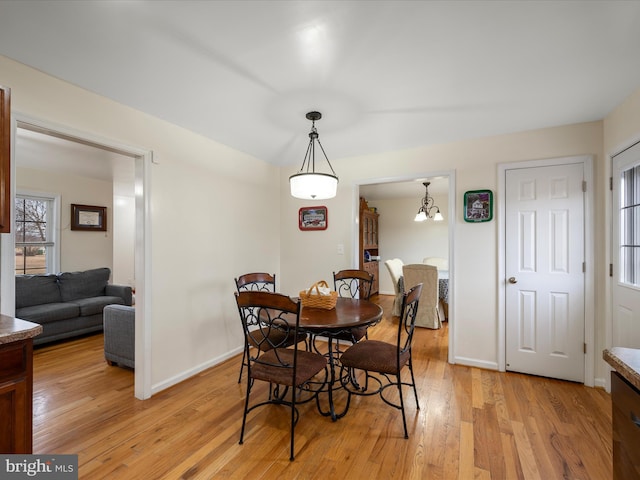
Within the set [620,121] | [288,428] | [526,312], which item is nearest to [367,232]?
[526,312]

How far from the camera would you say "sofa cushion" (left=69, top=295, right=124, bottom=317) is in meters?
3.96

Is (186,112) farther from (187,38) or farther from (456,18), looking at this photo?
(456,18)

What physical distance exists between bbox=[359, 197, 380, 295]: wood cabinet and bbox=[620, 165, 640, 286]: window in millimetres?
3957

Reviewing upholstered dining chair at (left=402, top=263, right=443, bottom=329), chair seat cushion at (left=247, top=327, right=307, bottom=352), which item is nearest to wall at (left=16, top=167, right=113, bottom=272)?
chair seat cushion at (left=247, top=327, right=307, bottom=352)

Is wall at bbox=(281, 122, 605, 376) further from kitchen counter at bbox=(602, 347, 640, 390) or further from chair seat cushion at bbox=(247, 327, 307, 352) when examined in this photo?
kitchen counter at bbox=(602, 347, 640, 390)

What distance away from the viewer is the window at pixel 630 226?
2170 mm

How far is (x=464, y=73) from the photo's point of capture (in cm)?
194

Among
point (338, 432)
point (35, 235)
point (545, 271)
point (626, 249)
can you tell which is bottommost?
point (338, 432)

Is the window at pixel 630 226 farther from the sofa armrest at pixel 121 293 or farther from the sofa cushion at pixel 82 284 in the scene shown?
the sofa cushion at pixel 82 284

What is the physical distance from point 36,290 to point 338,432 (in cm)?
427

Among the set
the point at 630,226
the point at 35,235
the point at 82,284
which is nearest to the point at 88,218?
the point at 35,235

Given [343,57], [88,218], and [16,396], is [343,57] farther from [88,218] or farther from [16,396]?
[88,218]

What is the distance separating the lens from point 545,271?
2.76m

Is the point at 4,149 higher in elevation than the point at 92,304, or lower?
higher
